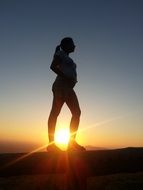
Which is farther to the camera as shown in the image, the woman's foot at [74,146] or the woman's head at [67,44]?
the woman's head at [67,44]

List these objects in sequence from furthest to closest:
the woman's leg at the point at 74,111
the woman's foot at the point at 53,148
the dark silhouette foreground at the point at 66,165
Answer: the woman's leg at the point at 74,111, the woman's foot at the point at 53,148, the dark silhouette foreground at the point at 66,165

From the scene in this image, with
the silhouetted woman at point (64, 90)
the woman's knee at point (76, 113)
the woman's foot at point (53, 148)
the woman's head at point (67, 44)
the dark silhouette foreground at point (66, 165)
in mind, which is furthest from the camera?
the woman's head at point (67, 44)

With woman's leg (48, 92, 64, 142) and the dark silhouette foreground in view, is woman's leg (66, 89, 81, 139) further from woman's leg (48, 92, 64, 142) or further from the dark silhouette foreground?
the dark silhouette foreground

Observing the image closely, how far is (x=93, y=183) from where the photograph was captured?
920 cm

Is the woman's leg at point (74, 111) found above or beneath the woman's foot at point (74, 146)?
above

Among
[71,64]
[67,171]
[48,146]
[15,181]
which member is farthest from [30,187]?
[71,64]

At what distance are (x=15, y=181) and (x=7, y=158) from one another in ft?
6.97

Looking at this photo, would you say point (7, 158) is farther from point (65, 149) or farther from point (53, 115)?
point (53, 115)

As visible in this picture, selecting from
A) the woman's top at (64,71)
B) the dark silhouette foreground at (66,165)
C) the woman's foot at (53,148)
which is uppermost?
the woman's top at (64,71)

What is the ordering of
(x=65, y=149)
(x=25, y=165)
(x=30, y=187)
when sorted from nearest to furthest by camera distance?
(x=25, y=165) < (x=65, y=149) < (x=30, y=187)

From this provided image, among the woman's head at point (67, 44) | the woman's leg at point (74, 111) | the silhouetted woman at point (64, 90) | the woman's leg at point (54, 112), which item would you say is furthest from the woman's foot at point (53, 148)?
the woman's head at point (67, 44)

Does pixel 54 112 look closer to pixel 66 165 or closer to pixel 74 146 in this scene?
pixel 74 146

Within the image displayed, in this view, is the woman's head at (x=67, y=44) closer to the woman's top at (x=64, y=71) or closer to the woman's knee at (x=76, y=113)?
the woman's top at (x=64, y=71)

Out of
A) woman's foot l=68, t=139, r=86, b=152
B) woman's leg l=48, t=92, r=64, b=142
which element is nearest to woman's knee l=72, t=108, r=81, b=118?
woman's leg l=48, t=92, r=64, b=142
